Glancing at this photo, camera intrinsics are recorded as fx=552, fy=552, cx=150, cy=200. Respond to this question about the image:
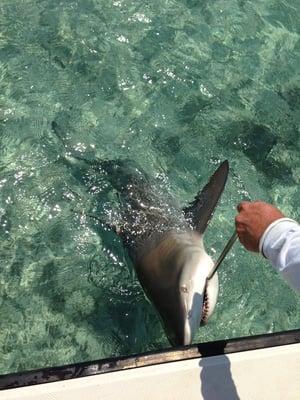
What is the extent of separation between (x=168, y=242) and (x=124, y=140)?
1297 millimetres

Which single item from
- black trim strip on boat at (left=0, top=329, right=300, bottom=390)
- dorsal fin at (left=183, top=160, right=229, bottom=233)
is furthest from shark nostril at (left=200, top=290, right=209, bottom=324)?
dorsal fin at (left=183, top=160, right=229, bottom=233)

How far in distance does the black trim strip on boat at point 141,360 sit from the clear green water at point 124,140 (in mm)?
864

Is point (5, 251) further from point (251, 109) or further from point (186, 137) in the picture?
point (251, 109)

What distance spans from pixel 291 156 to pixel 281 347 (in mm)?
2108

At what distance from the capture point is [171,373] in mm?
2225

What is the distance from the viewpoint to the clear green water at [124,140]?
3.27 meters

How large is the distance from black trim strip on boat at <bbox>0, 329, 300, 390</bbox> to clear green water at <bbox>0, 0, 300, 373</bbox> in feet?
2.83

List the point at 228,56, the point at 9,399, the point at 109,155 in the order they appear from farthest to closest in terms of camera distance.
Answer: the point at 228,56
the point at 109,155
the point at 9,399

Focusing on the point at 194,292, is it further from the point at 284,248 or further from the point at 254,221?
the point at 284,248

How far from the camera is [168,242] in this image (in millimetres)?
2957

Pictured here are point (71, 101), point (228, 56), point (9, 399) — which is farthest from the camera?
point (228, 56)

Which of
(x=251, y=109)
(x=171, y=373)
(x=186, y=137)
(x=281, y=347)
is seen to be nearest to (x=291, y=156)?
(x=251, y=109)

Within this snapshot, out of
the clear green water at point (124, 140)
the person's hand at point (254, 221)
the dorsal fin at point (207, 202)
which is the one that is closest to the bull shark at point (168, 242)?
the dorsal fin at point (207, 202)

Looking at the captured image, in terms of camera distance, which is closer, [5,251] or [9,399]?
[9,399]
